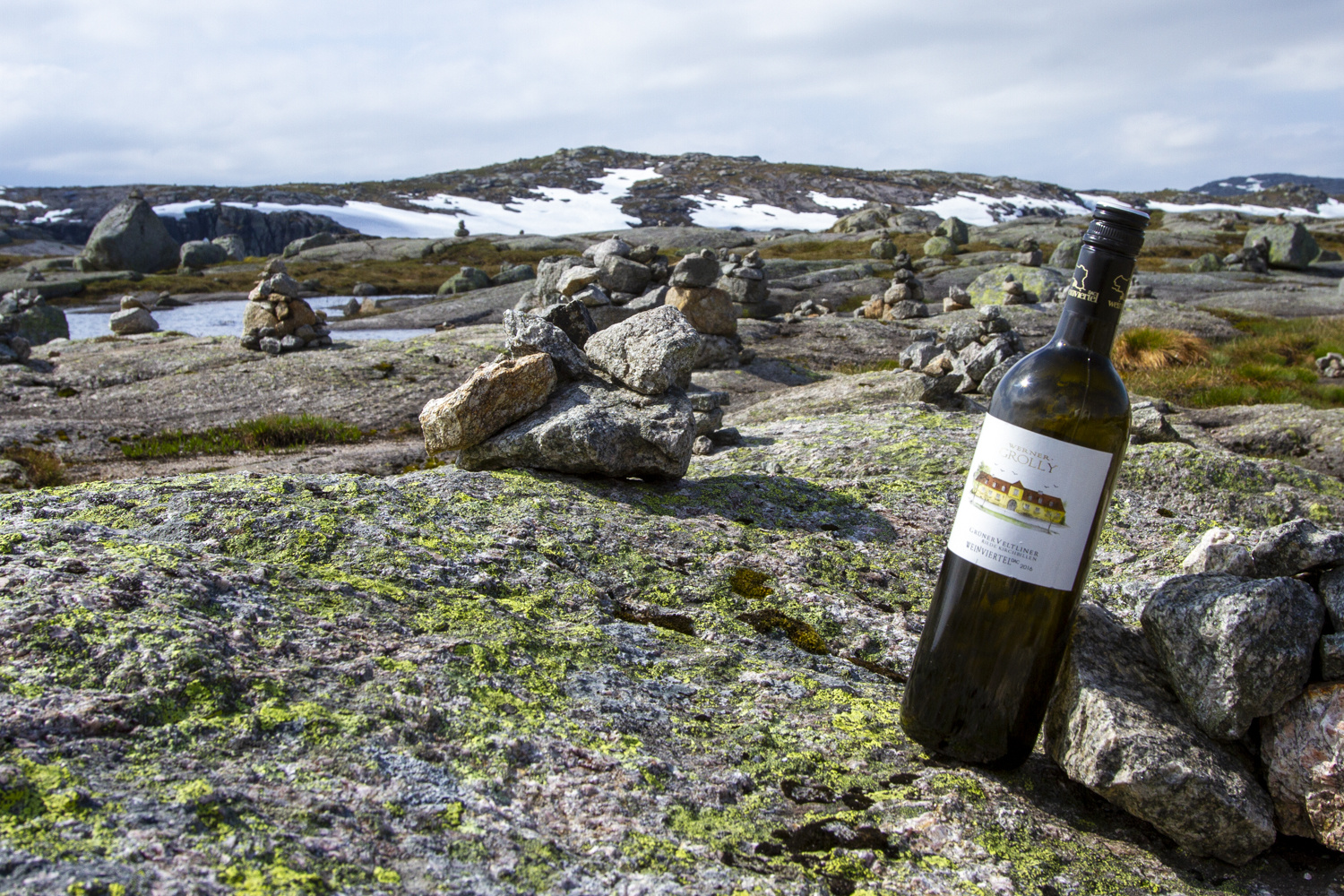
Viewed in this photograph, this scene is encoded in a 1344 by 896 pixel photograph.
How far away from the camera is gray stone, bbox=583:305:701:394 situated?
9.21m

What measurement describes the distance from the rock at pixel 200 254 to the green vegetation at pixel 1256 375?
5236 inches

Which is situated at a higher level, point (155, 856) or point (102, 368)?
point (155, 856)

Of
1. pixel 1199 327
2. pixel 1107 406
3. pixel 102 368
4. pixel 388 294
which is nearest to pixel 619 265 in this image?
pixel 102 368

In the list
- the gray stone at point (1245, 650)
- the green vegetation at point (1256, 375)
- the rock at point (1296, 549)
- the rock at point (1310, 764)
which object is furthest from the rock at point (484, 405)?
the green vegetation at point (1256, 375)

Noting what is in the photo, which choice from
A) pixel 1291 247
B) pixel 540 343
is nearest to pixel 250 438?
pixel 540 343

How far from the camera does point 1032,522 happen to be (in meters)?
4.20

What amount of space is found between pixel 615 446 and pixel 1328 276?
318 ft

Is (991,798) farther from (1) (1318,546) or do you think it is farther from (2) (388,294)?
(2) (388,294)

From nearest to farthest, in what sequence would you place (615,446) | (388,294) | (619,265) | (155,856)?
(155,856) → (615,446) → (619,265) → (388,294)

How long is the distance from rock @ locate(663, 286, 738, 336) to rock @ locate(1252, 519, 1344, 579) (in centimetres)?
2721

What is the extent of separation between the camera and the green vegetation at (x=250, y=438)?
69.4 ft

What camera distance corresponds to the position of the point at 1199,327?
38469mm

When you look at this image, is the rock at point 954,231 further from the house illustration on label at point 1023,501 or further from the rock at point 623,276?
the house illustration on label at point 1023,501

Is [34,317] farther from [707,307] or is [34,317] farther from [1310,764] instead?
[1310,764]
